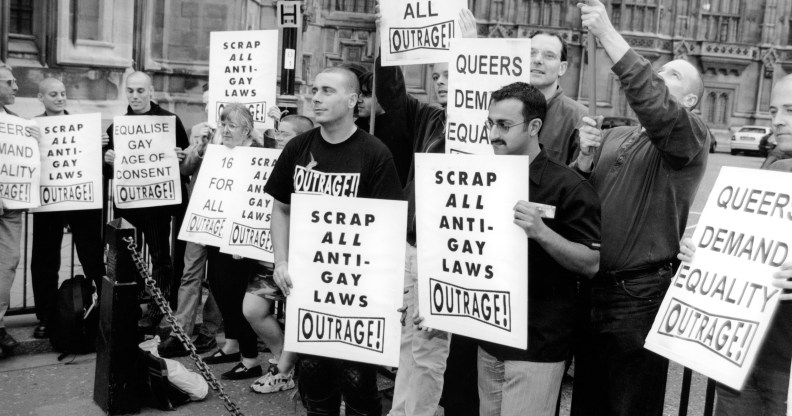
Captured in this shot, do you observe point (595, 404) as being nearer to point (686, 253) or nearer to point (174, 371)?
point (686, 253)

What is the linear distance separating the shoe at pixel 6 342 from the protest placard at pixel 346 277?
3309 mm

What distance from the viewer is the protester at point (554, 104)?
5121mm

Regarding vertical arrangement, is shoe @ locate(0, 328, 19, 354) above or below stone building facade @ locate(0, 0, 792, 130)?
below

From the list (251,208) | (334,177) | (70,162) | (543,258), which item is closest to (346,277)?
(334,177)

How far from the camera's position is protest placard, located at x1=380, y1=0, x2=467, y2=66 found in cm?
586

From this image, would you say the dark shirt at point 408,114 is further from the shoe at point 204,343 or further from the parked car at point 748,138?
the parked car at point 748,138

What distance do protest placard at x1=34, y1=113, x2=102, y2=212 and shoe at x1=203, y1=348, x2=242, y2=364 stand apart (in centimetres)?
164

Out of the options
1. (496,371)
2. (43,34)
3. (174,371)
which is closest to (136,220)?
(174,371)

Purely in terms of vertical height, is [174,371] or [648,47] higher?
[648,47]

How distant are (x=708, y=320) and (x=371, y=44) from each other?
35.3 meters

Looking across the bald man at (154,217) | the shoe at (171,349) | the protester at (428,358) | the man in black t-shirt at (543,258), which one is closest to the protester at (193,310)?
the shoe at (171,349)

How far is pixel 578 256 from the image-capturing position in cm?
370

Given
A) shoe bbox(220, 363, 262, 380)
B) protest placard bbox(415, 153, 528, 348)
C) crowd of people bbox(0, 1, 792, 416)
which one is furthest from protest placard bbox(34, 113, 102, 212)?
protest placard bbox(415, 153, 528, 348)

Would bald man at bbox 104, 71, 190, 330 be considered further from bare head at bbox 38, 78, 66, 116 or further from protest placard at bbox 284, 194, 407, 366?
protest placard at bbox 284, 194, 407, 366
